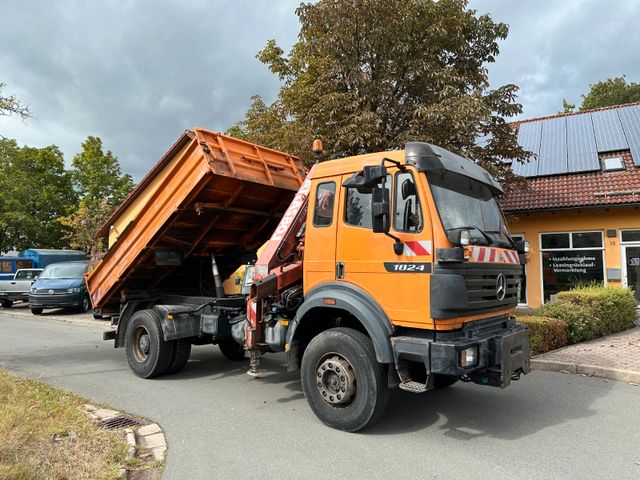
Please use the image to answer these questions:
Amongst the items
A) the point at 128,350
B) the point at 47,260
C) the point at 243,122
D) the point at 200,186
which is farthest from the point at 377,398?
the point at 47,260

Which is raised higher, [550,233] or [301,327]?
[550,233]

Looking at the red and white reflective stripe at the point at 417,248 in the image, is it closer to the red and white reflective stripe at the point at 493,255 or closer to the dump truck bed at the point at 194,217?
the red and white reflective stripe at the point at 493,255

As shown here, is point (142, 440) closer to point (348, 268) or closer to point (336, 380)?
point (336, 380)

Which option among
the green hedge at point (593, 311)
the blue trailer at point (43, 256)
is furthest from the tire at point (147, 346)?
the blue trailer at point (43, 256)

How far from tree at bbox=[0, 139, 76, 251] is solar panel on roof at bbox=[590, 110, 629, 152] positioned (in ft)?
99.8

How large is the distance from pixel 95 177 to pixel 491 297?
93.9 ft

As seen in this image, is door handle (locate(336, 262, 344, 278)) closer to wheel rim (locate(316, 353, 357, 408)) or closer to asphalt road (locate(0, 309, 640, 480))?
wheel rim (locate(316, 353, 357, 408))

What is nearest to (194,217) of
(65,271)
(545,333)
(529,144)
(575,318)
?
(545,333)

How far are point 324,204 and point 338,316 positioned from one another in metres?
1.23

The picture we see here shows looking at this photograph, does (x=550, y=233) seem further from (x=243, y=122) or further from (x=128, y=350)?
(x=128, y=350)

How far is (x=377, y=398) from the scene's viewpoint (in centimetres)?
437

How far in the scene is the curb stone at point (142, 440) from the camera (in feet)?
13.1

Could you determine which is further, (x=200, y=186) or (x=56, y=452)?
(x=200, y=186)

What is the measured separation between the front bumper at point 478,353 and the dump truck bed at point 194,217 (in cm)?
314
